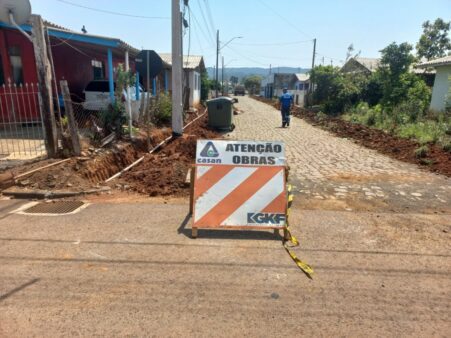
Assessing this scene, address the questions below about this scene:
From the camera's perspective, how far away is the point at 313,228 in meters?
4.88

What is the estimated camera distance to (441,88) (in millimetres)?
18984

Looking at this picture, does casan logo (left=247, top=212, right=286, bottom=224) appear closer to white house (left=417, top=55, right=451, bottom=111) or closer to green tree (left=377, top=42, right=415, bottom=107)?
white house (left=417, top=55, right=451, bottom=111)

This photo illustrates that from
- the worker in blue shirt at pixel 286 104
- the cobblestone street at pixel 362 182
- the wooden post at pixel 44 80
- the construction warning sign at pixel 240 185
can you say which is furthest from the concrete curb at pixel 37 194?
the worker in blue shirt at pixel 286 104

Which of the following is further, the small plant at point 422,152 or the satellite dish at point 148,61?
the small plant at point 422,152

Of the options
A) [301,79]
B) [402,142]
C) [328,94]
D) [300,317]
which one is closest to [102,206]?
[300,317]

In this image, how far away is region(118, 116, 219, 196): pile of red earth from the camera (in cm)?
647

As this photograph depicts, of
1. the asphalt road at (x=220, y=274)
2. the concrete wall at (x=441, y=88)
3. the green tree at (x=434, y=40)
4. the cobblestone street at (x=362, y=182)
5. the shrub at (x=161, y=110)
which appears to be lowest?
the cobblestone street at (x=362, y=182)

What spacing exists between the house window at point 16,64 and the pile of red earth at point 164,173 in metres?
6.19

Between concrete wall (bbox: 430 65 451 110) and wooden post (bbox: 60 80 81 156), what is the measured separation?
1850 cm

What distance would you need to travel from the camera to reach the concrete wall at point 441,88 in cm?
1845

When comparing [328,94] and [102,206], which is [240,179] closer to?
[102,206]

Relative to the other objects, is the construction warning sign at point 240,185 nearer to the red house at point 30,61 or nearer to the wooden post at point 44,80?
the wooden post at point 44,80

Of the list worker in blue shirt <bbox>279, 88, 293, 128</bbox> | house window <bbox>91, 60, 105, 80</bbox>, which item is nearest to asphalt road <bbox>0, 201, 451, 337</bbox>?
worker in blue shirt <bbox>279, 88, 293, 128</bbox>

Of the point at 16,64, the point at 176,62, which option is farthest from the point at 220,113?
the point at 16,64
